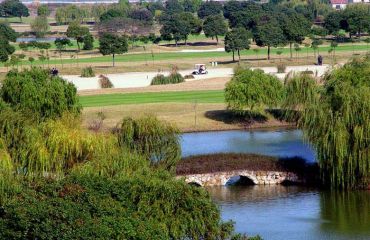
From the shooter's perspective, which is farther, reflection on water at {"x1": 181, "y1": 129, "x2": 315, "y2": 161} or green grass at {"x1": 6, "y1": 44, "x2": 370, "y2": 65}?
green grass at {"x1": 6, "y1": 44, "x2": 370, "y2": 65}

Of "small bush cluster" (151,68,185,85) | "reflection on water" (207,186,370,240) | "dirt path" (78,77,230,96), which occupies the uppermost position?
"small bush cluster" (151,68,185,85)

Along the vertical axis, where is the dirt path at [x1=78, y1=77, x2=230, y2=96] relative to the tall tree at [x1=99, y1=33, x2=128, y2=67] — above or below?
below

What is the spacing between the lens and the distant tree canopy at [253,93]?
6669 centimetres

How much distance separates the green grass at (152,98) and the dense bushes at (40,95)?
1186cm

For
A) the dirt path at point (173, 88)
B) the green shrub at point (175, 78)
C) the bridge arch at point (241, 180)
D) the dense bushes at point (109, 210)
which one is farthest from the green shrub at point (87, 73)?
the dense bushes at point (109, 210)

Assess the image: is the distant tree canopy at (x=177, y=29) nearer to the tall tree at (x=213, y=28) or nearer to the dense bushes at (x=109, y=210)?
the tall tree at (x=213, y=28)

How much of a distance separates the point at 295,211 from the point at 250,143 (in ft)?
56.3

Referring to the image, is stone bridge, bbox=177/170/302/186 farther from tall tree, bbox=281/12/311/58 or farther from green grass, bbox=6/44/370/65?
tall tree, bbox=281/12/311/58

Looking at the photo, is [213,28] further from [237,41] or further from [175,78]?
[175,78]

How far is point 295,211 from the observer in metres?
42.3

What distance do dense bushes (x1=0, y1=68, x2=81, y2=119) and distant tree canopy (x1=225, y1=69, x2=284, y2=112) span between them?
34.5 feet

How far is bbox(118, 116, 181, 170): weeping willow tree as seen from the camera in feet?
154

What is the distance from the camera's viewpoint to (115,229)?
98.7 ft

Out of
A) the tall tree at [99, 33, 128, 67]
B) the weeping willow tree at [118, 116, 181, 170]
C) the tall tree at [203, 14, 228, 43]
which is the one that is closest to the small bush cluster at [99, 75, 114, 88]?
the tall tree at [99, 33, 128, 67]
